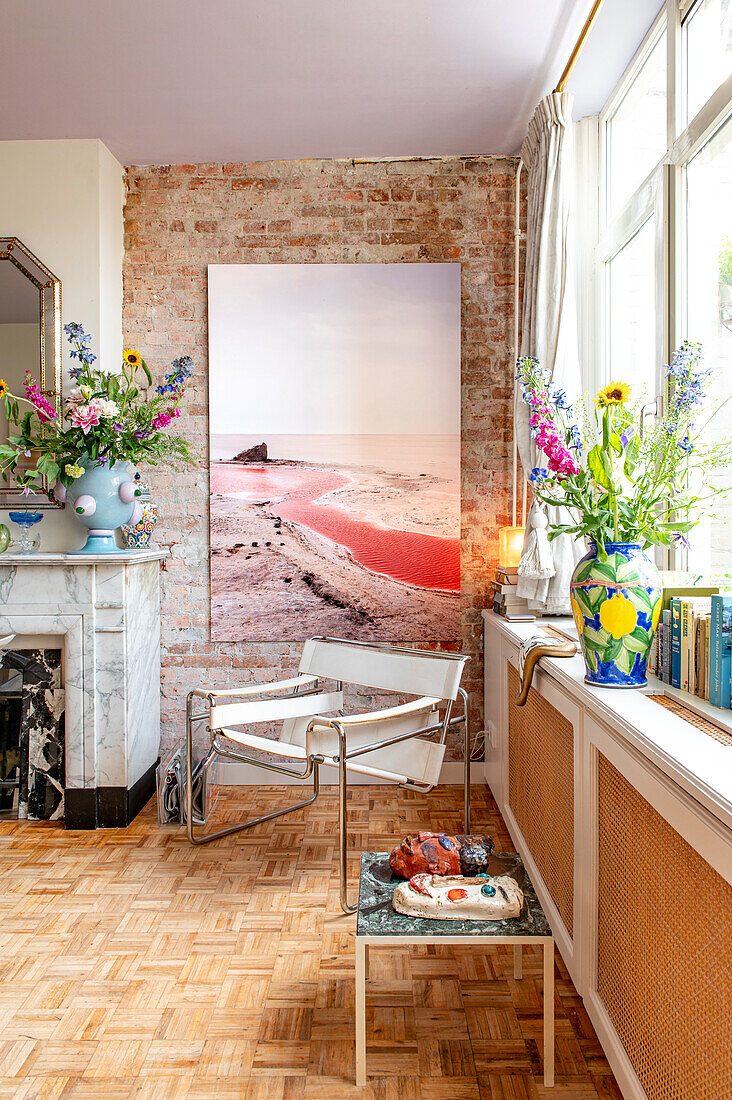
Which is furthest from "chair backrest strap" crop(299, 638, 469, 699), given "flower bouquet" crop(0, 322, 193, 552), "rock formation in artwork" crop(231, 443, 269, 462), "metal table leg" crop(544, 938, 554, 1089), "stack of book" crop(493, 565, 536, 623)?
"metal table leg" crop(544, 938, 554, 1089)

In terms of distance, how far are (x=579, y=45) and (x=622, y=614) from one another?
207 cm

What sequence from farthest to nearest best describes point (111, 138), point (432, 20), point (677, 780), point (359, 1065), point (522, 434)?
point (111, 138), point (522, 434), point (432, 20), point (359, 1065), point (677, 780)

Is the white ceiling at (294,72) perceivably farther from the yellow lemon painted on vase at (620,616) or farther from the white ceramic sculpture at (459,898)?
Result: the white ceramic sculpture at (459,898)

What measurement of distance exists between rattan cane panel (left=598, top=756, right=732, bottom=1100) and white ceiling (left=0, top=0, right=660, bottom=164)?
251 centimetres

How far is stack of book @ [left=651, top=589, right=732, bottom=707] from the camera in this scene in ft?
5.56

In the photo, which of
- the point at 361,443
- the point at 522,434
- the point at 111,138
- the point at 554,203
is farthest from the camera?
the point at 361,443

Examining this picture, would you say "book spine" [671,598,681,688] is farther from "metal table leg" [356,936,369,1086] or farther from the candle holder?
the candle holder

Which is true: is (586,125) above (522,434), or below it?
above

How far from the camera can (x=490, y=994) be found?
2107 mm

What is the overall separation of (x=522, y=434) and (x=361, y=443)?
82 cm

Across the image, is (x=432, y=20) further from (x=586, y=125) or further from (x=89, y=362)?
(x=89, y=362)

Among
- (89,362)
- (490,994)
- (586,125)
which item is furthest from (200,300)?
(490,994)

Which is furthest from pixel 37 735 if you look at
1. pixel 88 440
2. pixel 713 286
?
pixel 713 286

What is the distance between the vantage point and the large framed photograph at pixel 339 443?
12.3 feet
